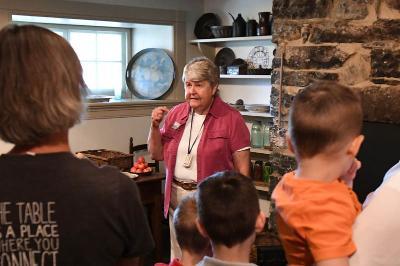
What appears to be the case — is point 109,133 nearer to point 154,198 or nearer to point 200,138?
point 154,198

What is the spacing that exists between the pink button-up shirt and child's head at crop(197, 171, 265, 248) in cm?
126

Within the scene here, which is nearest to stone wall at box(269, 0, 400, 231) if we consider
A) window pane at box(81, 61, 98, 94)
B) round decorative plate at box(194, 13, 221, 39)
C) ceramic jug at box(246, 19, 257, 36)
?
ceramic jug at box(246, 19, 257, 36)

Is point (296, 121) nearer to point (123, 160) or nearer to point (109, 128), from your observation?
point (123, 160)

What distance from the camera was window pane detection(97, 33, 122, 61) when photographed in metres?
4.57

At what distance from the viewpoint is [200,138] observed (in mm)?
2588

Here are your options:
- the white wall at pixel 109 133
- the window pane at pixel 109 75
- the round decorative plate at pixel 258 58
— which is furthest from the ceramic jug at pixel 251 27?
the window pane at pixel 109 75

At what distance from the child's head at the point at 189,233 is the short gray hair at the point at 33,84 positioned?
0.72 meters

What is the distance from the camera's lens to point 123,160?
11.7 ft

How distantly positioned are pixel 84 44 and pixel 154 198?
1.80m

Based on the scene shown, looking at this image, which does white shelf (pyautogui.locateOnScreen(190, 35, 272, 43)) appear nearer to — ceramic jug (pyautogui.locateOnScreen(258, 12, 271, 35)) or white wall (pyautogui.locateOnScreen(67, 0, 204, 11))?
ceramic jug (pyautogui.locateOnScreen(258, 12, 271, 35))

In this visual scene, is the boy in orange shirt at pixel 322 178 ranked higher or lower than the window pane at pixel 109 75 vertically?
lower

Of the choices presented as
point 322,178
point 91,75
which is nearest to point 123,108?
point 91,75

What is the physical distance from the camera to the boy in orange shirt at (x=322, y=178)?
3.47 feet

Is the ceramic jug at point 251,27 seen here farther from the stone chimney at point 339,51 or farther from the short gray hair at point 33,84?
the short gray hair at point 33,84
